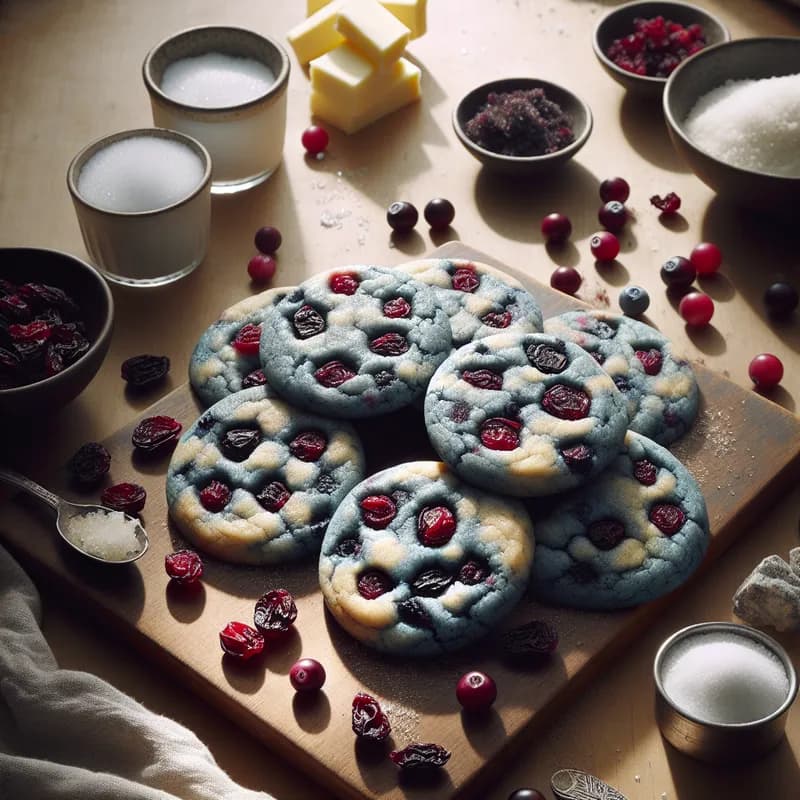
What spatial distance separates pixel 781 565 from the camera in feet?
5.41

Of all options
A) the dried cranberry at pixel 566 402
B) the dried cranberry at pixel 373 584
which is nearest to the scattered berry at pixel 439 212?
the dried cranberry at pixel 566 402

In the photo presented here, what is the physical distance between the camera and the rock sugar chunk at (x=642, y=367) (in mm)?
1810

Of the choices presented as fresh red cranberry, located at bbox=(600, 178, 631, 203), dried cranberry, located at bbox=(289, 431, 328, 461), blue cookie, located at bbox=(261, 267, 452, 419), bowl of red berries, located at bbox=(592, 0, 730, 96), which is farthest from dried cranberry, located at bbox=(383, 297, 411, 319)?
bowl of red berries, located at bbox=(592, 0, 730, 96)

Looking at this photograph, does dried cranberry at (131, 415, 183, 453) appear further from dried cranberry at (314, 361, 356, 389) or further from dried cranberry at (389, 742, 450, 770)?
dried cranberry at (389, 742, 450, 770)

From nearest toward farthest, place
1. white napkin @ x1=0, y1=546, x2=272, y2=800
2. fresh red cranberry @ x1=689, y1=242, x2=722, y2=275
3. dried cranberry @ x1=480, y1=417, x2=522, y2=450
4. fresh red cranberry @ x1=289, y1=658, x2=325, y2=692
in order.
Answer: white napkin @ x1=0, y1=546, x2=272, y2=800
fresh red cranberry @ x1=289, y1=658, x2=325, y2=692
dried cranberry @ x1=480, y1=417, x2=522, y2=450
fresh red cranberry @ x1=689, y1=242, x2=722, y2=275

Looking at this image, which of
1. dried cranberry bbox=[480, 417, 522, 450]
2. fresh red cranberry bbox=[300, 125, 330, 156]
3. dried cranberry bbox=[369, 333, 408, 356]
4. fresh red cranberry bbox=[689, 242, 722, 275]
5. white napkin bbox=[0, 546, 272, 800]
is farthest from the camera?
fresh red cranberry bbox=[300, 125, 330, 156]

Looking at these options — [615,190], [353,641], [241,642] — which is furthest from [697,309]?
[241,642]

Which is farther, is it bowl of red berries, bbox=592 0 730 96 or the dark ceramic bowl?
bowl of red berries, bbox=592 0 730 96

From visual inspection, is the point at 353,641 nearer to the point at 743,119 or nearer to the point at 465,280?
the point at 465,280

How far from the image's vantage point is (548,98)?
244 cm

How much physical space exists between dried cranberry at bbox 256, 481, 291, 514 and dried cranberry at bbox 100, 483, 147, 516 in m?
0.17

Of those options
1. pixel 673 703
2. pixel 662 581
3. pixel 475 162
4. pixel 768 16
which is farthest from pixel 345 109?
pixel 673 703

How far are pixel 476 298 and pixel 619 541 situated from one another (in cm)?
47

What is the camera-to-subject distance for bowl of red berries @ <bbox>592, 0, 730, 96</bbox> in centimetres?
253
